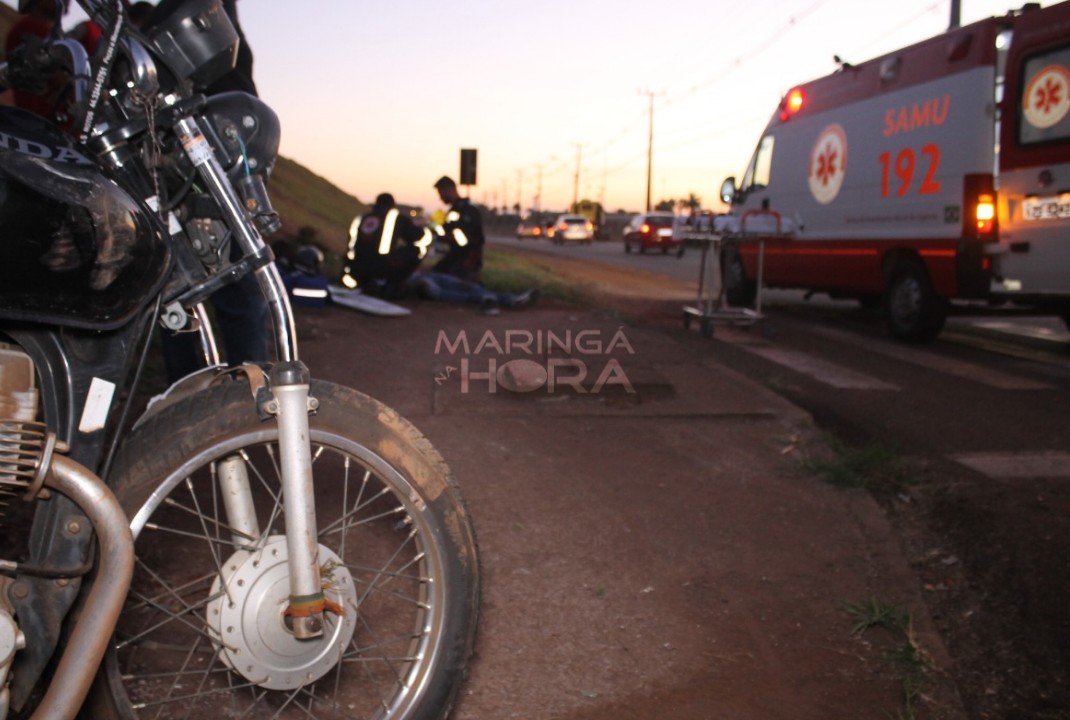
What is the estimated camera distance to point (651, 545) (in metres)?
4.14

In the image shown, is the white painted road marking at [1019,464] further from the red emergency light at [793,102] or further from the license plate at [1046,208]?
the red emergency light at [793,102]

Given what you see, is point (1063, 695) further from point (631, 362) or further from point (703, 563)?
point (631, 362)

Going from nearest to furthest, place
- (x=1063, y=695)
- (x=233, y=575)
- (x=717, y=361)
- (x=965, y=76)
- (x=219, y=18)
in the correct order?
(x=233, y=575) < (x=219, y=18) < (x=1063, y=695) < (x=717, y=361) < (x=965, y=76)

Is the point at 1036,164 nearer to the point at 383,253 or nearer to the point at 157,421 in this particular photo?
the point at 383,253

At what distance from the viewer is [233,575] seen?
2.20m

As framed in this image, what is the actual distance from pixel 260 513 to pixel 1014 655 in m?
2.62

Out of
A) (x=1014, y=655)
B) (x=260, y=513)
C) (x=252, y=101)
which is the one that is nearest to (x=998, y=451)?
(x=1014, y=655)

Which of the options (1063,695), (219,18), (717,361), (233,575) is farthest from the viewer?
(717,361)

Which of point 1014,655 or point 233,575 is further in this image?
point 1014,655

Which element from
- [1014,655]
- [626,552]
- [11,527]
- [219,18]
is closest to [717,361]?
[626,552]

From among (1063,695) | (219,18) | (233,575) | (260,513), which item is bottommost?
(1063,695)

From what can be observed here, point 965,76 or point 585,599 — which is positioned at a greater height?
point 965,76

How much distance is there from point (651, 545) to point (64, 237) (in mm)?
2723

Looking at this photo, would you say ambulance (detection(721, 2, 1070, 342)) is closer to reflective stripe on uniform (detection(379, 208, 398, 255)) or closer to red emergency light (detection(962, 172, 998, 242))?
red emergency light (detection(962, 172, 998, 242))
